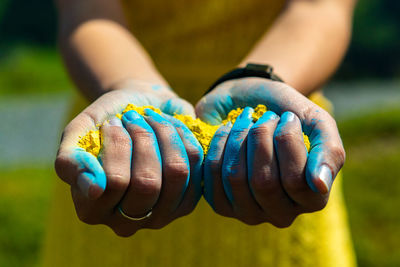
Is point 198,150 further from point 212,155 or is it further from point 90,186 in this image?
point 90,186

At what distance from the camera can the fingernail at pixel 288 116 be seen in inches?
31.7

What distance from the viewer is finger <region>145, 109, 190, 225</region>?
0.78 meters

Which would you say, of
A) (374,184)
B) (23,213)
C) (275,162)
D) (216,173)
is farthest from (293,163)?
(374,184)

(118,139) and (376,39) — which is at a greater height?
(118,139)

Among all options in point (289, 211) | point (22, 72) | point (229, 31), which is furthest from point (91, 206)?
point (22, 72)

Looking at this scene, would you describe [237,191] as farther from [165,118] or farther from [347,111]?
[347,111]

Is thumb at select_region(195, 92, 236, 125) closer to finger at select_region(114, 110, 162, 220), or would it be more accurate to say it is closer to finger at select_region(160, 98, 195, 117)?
finger at select_region(160, 98, 195, 117)

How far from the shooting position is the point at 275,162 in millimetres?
770

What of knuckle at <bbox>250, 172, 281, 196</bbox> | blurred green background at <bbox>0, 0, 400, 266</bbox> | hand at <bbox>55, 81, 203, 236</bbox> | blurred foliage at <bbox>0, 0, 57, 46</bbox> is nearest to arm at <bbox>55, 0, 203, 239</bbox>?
hand at <bbox>55, 81, 203, 236</bbox>

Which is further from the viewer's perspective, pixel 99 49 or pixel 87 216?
pixel 99 49

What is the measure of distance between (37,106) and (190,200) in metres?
4.38

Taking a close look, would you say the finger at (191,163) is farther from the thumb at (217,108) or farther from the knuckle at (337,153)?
the knuckle at (337,153)

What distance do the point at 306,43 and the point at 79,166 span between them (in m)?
0.60

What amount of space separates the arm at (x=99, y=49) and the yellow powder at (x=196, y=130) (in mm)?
131
